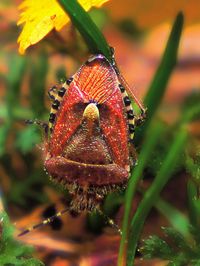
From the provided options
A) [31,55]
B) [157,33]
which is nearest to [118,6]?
[157,33]

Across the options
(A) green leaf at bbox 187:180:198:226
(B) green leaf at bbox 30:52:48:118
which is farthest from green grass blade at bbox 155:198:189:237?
(B) green leaf at bbox 30:52:48:118

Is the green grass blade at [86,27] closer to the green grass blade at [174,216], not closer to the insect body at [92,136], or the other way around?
the insect body at [92,136]

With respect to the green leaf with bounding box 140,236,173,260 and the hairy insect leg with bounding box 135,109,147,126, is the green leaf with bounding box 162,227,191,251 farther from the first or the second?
the hairy insect leg with bounding box 135,109,147,126

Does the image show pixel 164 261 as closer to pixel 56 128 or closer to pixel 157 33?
pixel 56 128

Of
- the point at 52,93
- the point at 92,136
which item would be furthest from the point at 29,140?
the point at 92,136

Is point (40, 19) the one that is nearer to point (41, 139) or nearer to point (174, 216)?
point (41, 139)

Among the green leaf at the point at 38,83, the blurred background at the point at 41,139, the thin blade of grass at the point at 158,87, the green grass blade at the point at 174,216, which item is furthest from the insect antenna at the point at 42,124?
the green grass blade at the point at 174,216
